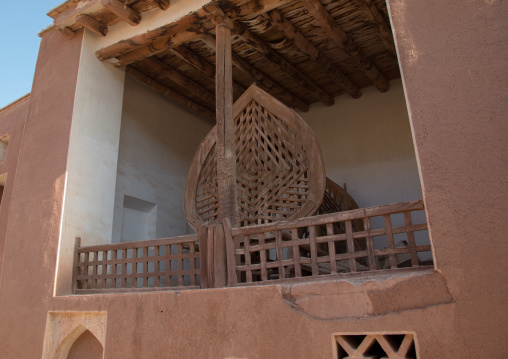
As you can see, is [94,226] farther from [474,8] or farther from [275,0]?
[474,8]

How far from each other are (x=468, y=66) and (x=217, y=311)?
2648 millimetres

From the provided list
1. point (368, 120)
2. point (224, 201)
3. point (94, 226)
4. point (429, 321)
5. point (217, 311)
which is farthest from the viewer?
point (368, 120)

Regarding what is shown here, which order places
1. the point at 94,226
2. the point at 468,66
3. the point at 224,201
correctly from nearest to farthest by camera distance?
1. the point at 468,66
2. the point at 224,201
3. the point at 94,226

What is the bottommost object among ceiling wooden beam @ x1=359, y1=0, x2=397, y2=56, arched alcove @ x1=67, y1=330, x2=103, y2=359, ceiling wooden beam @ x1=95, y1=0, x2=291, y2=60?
arched alcove @ x1=67, y1=330, x2=103, y2=359

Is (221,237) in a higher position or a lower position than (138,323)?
higher

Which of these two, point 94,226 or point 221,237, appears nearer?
point 221,237

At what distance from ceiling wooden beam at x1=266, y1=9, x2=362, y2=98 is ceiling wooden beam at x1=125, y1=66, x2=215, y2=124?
258cm

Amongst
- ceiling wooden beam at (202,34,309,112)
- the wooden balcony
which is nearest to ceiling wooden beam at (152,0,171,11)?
ceiling wooden beam at (202,34,309,112)

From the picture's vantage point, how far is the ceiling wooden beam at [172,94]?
284 inches

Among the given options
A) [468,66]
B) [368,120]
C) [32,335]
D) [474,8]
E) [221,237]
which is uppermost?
[368,120]

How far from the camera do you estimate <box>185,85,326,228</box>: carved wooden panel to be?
4426 millimetres

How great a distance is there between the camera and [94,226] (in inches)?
214

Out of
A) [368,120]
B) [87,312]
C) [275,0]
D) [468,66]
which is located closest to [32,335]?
[87,312]

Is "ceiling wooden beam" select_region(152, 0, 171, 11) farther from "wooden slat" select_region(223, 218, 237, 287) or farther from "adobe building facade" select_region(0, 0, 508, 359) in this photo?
"wooden slat" select_region(223, 218, 237, 287)
